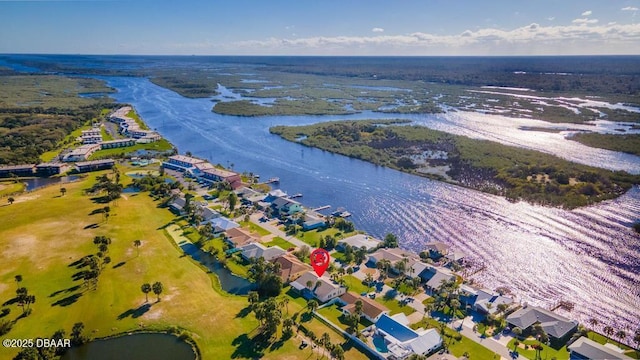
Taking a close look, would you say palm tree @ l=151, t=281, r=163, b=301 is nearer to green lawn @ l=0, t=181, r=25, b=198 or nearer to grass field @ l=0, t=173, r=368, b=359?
grass field @ l=0, t=173, r=368, b=359

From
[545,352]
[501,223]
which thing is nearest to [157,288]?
[545,352]

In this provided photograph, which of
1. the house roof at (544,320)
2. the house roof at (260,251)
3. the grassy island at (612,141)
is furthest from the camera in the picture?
the grassy island at (612,141)

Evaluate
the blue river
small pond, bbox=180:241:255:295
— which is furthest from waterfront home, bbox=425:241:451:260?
small pond, bbox=180:241:255:295

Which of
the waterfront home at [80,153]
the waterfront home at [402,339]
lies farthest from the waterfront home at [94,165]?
the waterfront home at [402,339]

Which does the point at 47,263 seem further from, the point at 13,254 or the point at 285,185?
the point at 285,185

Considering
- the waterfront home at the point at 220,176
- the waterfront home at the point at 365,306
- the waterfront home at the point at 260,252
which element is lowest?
the waterfront home at the point at 365,306

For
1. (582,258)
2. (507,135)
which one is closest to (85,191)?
(582,258)

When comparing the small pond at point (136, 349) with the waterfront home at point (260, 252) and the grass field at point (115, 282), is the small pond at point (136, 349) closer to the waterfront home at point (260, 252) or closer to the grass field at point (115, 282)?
the grass field at point (115, 282)
